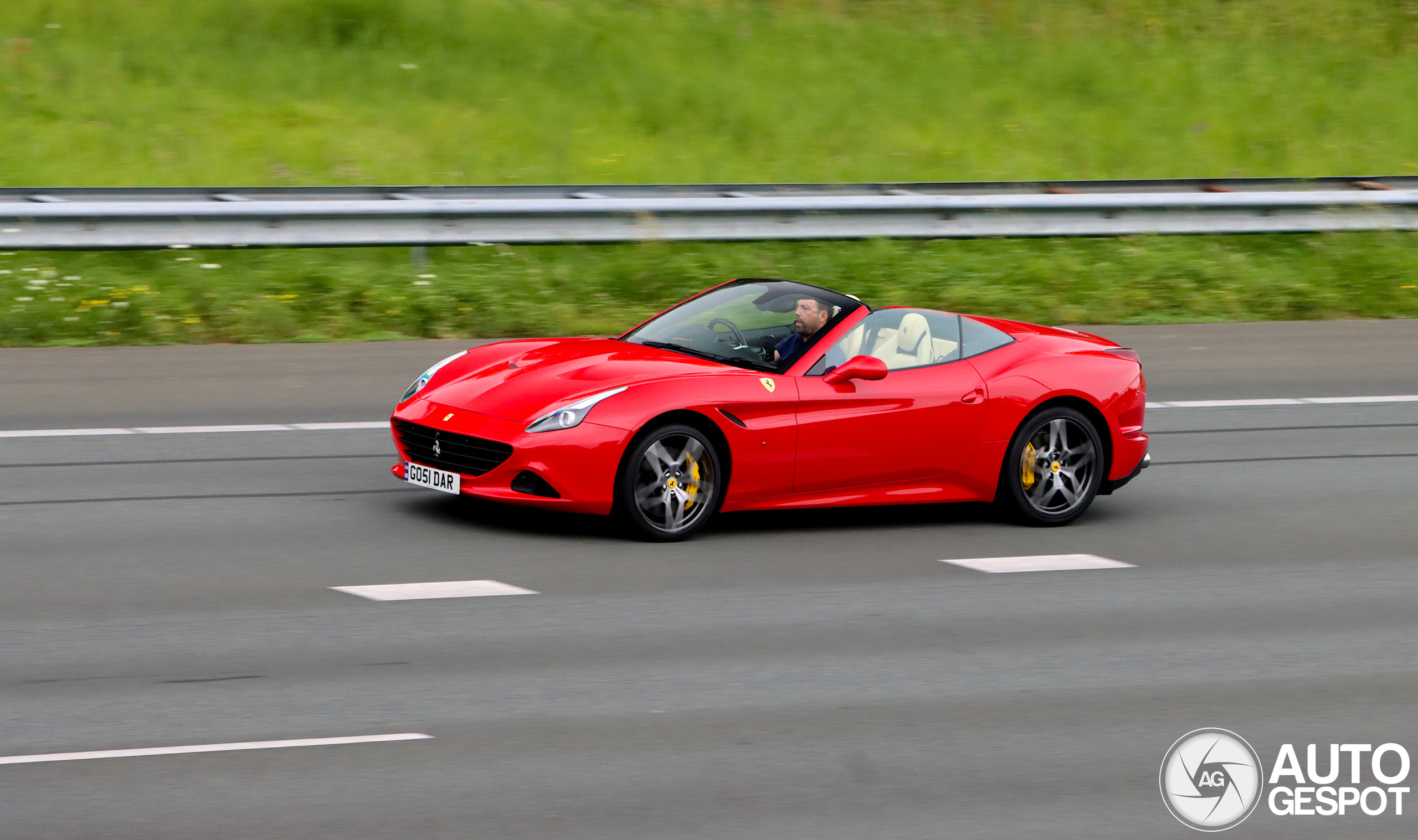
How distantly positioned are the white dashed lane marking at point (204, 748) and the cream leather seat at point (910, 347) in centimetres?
431

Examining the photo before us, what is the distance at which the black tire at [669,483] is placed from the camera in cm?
889

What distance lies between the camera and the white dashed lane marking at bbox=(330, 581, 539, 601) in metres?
7.95

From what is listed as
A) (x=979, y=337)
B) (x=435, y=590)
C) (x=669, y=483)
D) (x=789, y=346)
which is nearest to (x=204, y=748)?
(x=435, y=590)

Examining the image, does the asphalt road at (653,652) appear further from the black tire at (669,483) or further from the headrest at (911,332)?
the headrest at (911,332)

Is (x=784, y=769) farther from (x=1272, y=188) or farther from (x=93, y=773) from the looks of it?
(x=1272, y=188)

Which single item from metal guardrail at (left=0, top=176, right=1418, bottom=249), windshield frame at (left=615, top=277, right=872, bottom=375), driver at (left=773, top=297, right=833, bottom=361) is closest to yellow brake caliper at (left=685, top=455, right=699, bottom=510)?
windshield frame at (left=615, top=277, right=872, bottom=375)

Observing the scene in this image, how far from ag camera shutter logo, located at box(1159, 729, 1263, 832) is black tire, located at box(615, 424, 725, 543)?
3221 millimetres

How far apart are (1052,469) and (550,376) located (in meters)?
2.85

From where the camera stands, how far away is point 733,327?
9859mm

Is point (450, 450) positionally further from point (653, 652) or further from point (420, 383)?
point (653, 652)

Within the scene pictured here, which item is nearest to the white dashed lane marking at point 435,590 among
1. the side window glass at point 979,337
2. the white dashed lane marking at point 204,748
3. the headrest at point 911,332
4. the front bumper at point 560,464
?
the front bumper at point 560,464

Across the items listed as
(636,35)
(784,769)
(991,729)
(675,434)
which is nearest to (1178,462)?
(675,434)

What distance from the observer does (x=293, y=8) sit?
24484 millimetres

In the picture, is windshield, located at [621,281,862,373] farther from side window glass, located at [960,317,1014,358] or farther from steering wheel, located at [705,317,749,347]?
side window glass, located at [960,317,1014,358]
